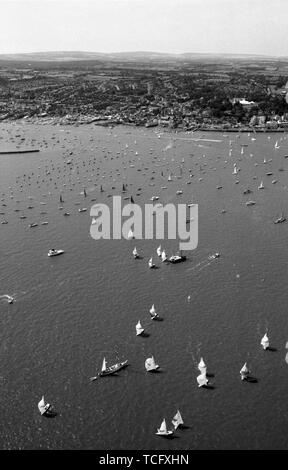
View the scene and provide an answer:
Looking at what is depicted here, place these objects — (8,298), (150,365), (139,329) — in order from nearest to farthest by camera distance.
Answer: (150,365) < (139,329) < (8,298)

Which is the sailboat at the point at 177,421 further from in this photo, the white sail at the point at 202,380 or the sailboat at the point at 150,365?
the sailboat at the point at 150,365

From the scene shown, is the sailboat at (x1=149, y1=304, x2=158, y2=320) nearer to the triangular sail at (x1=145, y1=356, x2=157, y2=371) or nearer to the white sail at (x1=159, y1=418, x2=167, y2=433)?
the triangular sail at (x1=145, y1=356, x2=157, y2=371)

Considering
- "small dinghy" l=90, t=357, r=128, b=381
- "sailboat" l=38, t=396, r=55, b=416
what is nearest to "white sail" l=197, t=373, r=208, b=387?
"small dinghy" l=90, t=357, r=128, b=381

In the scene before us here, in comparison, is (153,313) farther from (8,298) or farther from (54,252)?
(54,252)

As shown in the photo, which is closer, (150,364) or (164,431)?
(164,431)

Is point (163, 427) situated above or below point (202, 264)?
below

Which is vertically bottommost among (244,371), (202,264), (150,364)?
(150,364)

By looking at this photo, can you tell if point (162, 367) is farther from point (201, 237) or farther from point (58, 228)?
point (58, 228)

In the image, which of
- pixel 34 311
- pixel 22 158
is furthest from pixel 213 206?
pixel 22 158

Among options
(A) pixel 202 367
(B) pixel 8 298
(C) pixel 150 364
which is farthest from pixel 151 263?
(A) pixel 202 367
